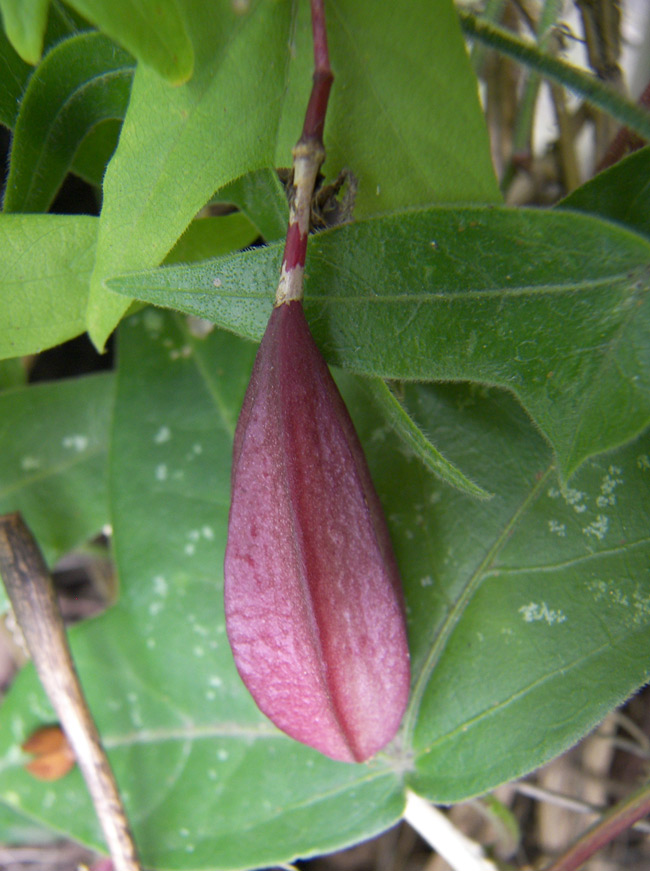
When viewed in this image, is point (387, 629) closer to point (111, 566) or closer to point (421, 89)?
point (421, 89)

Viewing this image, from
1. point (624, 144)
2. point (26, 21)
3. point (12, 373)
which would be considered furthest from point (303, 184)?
point (12, 373)

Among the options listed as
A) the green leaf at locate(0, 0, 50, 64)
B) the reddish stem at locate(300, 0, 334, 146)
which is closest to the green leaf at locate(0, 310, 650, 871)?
the reddish stem at locate(300, 0, 334, 146)

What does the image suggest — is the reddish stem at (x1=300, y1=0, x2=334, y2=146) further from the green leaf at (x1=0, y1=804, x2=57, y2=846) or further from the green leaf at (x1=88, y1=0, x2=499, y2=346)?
the green leaf at (x1=0, y1=804, x2=57, y2=846)

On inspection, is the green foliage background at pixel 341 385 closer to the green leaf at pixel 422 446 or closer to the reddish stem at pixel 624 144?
the green leaf at pixel 422 446

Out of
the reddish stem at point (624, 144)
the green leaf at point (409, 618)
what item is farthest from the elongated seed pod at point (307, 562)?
the reddish stem at point (624, 144)

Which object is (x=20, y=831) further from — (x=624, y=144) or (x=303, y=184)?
(x=624, y=144)

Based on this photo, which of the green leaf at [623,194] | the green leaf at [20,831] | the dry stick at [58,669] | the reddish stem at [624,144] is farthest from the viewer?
the green leaf at [20,831]

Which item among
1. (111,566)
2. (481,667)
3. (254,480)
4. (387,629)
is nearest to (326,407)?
(254,480)
